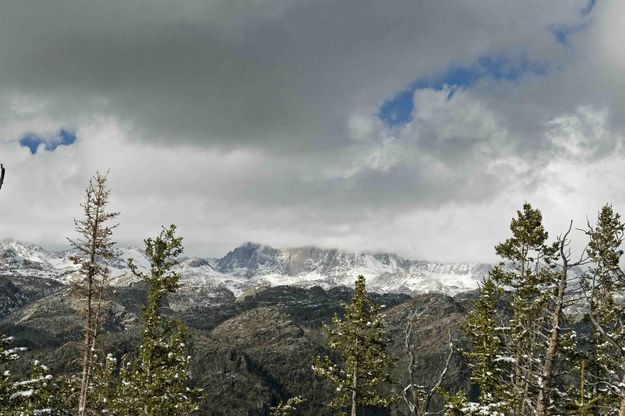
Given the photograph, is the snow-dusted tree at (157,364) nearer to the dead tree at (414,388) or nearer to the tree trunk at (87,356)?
the tree trunk at (87,356)

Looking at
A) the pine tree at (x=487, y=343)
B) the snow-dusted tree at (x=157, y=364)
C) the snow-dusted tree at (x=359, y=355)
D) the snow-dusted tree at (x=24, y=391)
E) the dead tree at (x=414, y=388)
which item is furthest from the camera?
the snow-dusted tree at (x=359, y=355)

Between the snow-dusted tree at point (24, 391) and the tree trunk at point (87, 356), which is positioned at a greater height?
the tree trunk at point (87, 356)

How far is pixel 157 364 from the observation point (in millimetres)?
36156

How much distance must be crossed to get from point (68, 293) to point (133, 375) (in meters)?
9.26

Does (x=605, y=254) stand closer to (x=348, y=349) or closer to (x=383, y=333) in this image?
(x=383, y=333)

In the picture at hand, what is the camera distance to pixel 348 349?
39.7 metres

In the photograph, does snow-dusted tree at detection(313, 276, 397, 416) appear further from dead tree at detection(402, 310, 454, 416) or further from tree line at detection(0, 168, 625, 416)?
dead tree at detection(402, 310, 454, 416)

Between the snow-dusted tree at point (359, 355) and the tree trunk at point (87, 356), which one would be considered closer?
the tree trunk at point (87, 356)

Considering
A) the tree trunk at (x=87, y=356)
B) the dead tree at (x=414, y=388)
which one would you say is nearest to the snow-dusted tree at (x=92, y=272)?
the tree trunk at (x=87, y=356)

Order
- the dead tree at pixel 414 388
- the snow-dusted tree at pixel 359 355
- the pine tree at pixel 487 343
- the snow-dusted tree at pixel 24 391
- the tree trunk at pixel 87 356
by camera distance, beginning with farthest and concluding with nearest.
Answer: the snow-dusted tree at pixel 359 355, the snow-dusted tree at pixel 24 391, the pine tree at pixel 487 343, the tree trunk at pixel 87 356, the dead tree at pixel 414 388

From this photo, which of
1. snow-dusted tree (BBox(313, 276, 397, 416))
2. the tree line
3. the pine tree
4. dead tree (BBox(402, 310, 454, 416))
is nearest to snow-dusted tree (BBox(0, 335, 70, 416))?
the tree line

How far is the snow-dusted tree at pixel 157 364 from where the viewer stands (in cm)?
3447

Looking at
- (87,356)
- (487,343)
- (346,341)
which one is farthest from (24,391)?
(487,343)

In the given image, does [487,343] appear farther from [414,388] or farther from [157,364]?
[157,364]
